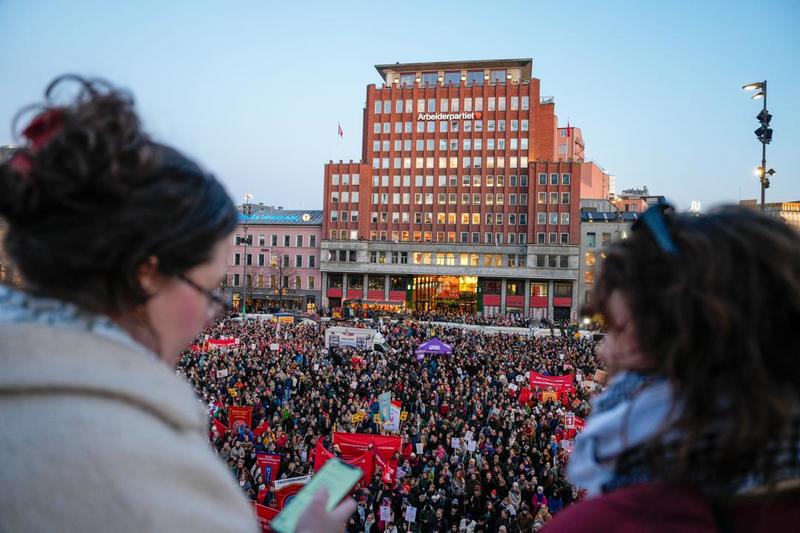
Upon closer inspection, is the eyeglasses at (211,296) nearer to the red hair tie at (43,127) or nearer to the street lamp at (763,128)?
the red hair tie at (43,127)

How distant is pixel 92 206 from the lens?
1.12 meters

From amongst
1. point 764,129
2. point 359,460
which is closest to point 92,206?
point 359,460

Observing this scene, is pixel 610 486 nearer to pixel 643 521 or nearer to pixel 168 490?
pixel 643 521

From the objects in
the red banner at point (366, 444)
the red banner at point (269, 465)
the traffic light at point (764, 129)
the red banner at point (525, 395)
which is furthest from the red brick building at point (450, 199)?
the red banner at point (269, 465)

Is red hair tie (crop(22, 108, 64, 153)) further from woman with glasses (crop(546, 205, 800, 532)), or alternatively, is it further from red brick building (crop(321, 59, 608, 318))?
red brick building (crop(321, 59, 608, 318))

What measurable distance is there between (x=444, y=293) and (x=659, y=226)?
6722 centimetres

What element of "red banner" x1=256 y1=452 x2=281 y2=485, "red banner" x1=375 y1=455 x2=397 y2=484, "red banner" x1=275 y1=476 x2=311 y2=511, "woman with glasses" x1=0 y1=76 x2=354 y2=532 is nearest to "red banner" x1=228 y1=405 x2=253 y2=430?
"red banner" x1=256 y1=452 x2=281 y2=485

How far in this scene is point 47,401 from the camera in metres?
0.92

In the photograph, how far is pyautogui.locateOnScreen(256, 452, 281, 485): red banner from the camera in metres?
11.9

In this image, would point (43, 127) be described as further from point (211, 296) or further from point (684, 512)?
point (684, 512)

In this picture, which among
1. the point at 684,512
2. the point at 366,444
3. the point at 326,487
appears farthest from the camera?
the point at 366,444

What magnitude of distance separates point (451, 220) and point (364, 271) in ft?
42.6

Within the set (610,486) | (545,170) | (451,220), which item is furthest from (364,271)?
(610,486)

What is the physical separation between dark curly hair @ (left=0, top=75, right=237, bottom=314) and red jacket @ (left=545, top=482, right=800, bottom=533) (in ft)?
4.02
